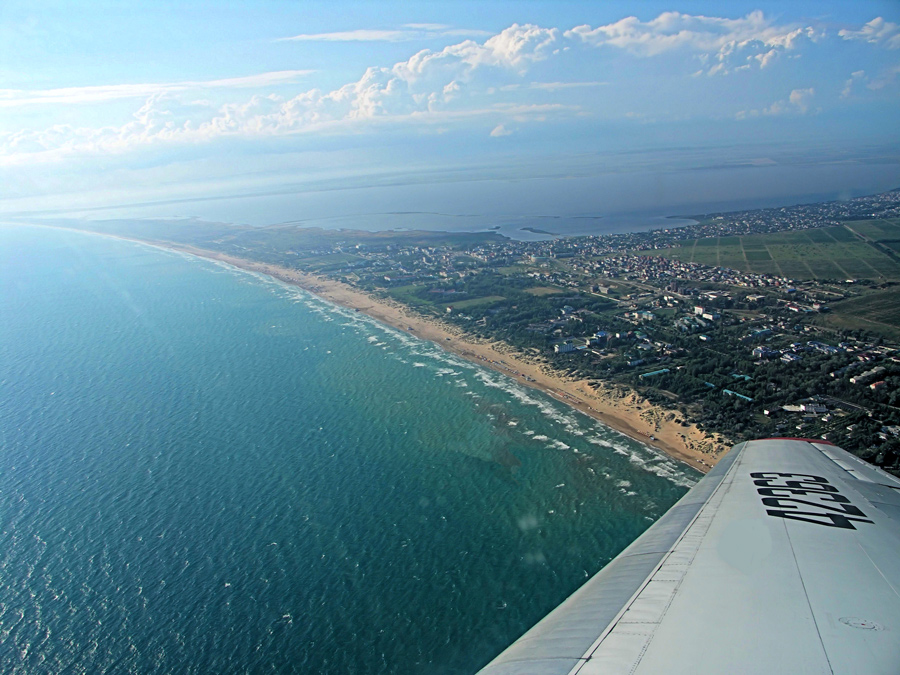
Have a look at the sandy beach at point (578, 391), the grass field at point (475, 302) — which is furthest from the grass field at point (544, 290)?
the sandy beach at point (578, 391)

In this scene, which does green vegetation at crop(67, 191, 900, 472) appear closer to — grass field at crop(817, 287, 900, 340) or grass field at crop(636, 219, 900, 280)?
grass field at crop(817, 287, 900, 340)

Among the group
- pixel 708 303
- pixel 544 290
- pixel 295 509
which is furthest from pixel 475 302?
pixel 295 509

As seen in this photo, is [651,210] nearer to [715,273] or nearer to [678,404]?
[715,273]

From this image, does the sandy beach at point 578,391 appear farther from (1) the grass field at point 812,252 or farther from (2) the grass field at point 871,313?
(1) the grass field at point 812,252

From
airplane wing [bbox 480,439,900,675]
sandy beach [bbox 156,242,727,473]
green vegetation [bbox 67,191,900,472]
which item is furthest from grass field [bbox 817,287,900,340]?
airplane wing [bbox 480,439,900,675]

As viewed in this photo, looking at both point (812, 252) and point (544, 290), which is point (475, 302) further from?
point (812, 252)

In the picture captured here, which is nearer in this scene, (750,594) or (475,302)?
(750,594)
